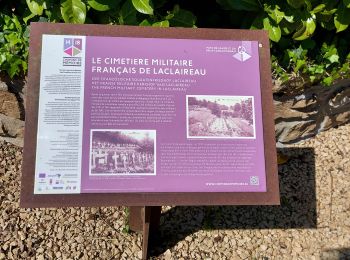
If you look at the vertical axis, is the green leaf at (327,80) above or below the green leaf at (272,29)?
below

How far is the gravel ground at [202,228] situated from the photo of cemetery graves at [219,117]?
3.51 feet

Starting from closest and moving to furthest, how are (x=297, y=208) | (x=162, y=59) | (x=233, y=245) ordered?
1. (x=162, y=59)
2. (x=233, y=245)
3. (x=297, y=208)

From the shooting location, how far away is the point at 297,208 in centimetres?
286

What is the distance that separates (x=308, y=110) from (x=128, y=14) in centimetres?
140

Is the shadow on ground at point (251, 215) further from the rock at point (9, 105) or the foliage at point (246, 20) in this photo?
the rock at point (9, 105)

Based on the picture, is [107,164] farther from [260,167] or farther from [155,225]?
[155,225]

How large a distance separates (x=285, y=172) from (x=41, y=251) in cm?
165

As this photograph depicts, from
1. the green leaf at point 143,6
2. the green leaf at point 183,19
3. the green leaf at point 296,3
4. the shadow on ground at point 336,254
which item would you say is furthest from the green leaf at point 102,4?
the shadow on ground at point 336,254

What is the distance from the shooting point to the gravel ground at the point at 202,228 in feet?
8.43

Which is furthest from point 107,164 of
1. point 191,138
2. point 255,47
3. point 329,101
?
point 329,101

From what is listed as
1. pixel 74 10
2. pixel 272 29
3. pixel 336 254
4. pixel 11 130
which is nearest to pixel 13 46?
pixel 74 10

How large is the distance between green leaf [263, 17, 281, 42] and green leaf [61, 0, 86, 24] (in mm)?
947

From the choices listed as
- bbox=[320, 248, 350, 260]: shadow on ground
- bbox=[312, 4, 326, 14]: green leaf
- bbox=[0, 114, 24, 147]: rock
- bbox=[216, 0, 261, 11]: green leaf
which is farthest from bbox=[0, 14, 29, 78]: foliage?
bbox=[320, 248, 350, 260]: shadow on ground

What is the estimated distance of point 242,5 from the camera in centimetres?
229
